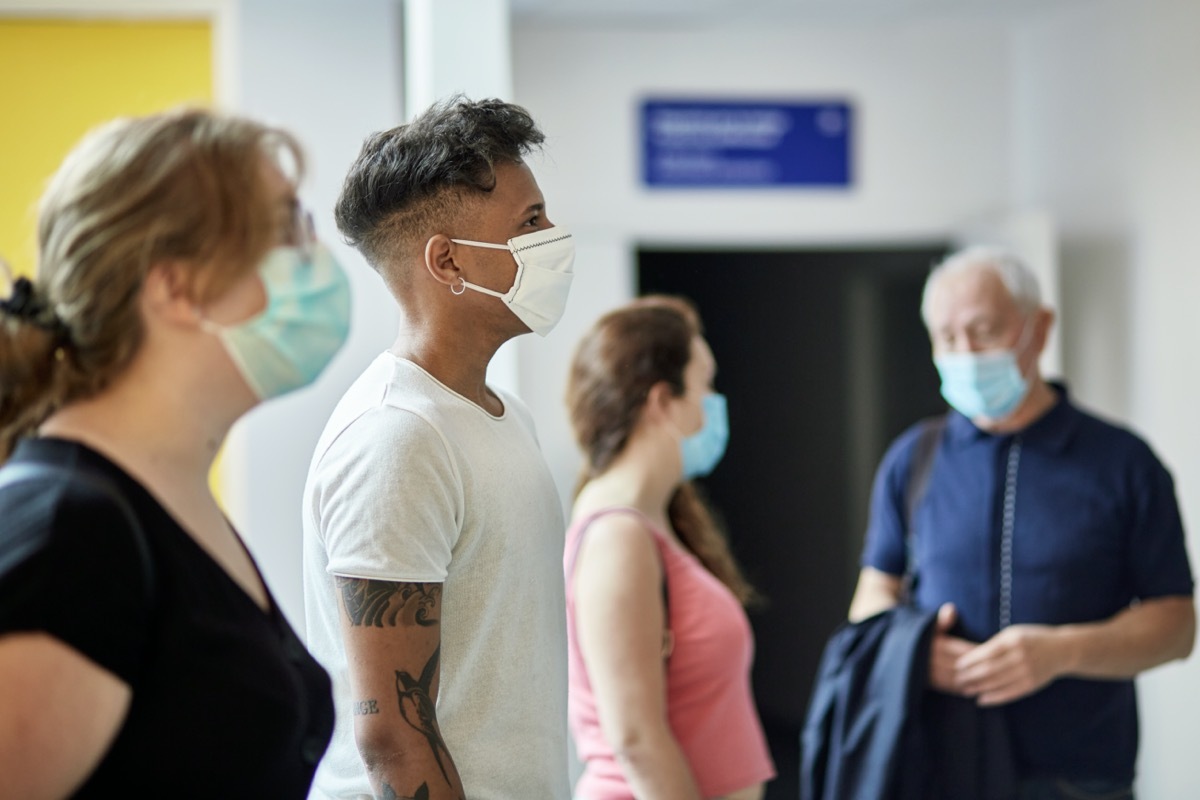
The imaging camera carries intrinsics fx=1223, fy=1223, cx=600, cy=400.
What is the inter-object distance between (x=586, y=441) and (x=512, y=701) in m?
0.95

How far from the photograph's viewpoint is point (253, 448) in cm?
385

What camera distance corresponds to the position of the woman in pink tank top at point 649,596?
1.98m

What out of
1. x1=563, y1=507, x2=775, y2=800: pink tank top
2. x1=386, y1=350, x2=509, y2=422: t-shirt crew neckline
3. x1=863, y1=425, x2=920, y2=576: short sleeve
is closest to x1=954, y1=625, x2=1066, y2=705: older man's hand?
x1=863, y1=425, x2=920, y2=576: short sleeve

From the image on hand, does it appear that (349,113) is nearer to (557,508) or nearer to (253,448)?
(253,448)

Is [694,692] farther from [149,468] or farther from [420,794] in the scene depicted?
[149,468]

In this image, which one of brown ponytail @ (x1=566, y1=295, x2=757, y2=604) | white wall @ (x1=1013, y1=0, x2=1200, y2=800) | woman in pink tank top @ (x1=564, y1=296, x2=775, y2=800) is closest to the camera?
woman in pink tank top @ (x1=564, y1=296, x2=775, y2=800)

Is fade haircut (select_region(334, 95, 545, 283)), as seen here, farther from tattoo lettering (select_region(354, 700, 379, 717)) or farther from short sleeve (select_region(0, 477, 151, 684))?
short sleeve (select_region(0, 477, 151, 684))

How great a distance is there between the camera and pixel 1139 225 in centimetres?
394

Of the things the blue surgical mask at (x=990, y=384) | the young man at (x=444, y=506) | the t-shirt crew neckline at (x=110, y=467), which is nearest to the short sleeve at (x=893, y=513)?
the blue surgical mask at (x=990, y=384)

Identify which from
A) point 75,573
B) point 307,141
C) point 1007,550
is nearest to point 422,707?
point 75,573

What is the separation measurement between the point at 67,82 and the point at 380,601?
318 cm

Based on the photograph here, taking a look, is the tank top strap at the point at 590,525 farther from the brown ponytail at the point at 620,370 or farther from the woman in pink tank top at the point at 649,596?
the brown ponytail at the point at 620,370

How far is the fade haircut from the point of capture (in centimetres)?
153

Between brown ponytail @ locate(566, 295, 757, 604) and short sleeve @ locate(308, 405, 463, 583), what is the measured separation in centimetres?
93
